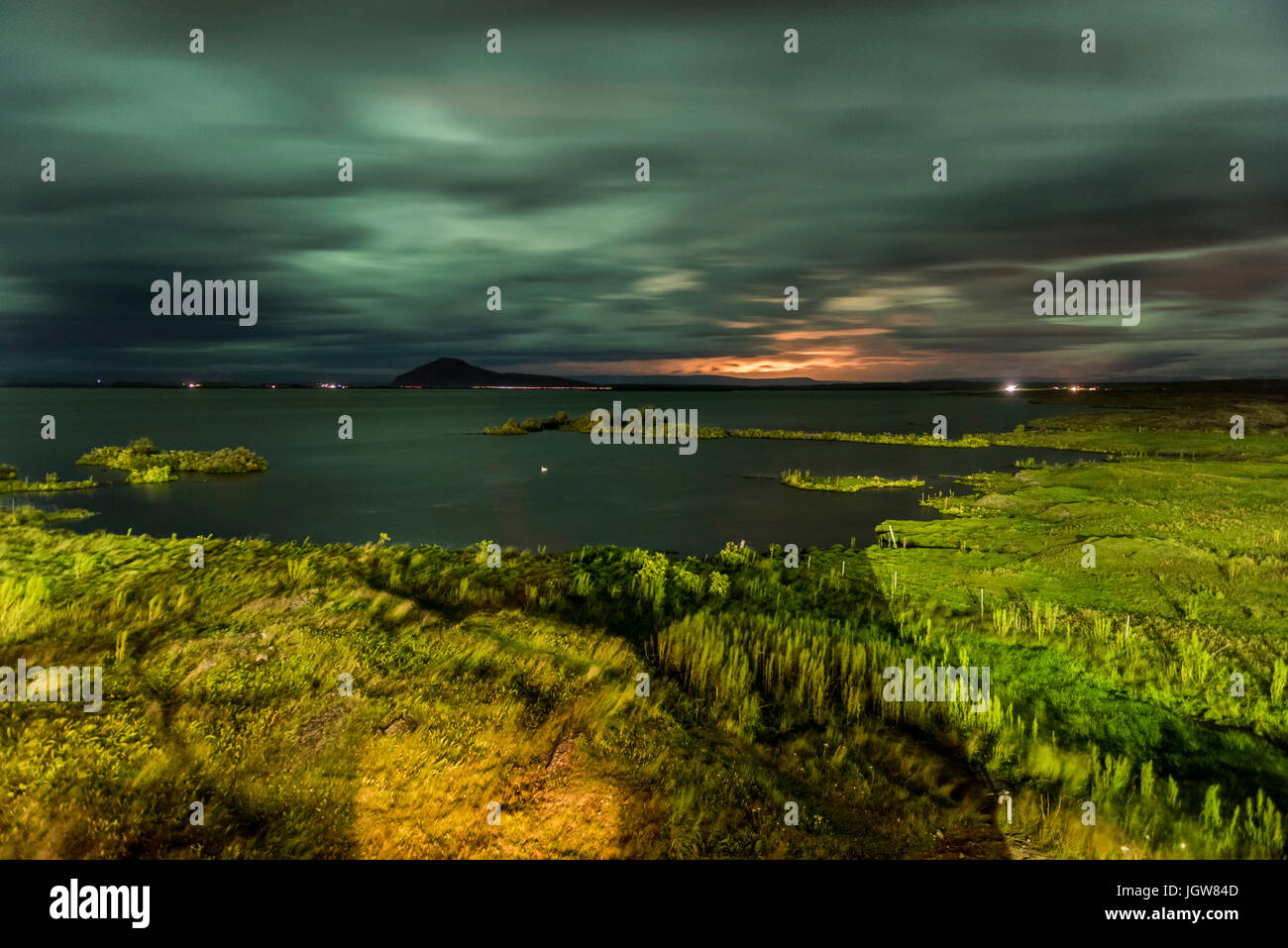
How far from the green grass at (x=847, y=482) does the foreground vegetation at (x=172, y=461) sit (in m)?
42.1

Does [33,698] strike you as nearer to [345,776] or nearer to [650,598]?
[345,776]

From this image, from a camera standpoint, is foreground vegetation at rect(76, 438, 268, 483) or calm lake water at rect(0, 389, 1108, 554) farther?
foreground vegetation at rect(76, 438, 268, 483)

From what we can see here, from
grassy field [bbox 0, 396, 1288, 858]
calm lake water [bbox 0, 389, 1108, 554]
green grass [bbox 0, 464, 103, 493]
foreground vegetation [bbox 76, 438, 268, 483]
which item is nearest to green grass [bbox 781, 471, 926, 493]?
calm lake water [bbox 0, 389, 1108, 554]

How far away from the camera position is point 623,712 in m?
11.1

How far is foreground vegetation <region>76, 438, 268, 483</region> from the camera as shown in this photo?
151ft

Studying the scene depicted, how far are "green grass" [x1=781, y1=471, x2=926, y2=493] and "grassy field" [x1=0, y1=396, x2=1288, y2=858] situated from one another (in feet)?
73.6

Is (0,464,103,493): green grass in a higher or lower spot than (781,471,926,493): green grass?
higher

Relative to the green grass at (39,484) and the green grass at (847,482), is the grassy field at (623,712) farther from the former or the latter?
the green grass at (847,482)

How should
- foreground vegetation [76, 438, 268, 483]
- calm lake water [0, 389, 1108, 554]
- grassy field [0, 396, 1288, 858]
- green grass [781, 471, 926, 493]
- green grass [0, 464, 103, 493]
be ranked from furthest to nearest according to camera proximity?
1. foreground vegetation [76, 438, 268, 483]
2. green grass [781, 471, 926, 493]
3. green grass [0, 464, 103, 493]
4. calm lake water [0, 389, 1108, 554]
5. grassy field [0, 396, 1288, 858]

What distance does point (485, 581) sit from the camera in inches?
843

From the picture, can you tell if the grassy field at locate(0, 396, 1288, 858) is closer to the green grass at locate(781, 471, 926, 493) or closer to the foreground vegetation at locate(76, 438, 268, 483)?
the green grass at locate(781, 471, 926, 493)

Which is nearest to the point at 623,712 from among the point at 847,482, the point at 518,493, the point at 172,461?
the point at 518,493
